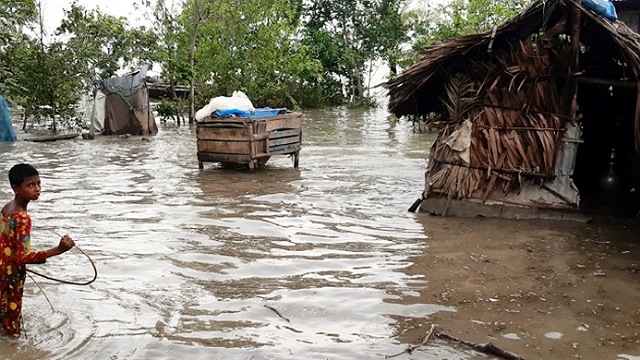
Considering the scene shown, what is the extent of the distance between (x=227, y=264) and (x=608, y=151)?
22.5ft

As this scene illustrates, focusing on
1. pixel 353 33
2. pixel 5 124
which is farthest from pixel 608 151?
pixel 353 33

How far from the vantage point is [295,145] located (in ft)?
38.3

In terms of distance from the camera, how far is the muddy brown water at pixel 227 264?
13.8ft

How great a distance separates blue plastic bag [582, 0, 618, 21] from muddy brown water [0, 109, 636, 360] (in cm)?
311

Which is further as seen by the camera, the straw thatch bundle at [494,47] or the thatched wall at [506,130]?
the thatched wall at [506,130]

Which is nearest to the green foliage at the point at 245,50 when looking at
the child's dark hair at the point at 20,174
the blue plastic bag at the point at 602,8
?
the blue plastic bag at the point at 602,8

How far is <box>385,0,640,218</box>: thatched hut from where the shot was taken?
729cm

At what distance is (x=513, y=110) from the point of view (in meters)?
7.57

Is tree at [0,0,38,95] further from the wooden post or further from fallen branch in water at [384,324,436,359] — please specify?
fallen branch in water at [384,324,436,359]

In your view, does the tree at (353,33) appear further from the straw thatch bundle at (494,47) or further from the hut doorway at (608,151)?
the straw thatch bundle at (494,47)

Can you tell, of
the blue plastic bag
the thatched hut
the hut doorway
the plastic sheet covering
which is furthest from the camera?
the plastic sheet covering

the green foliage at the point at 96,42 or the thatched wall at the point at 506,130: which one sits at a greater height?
the green foliage at the point at 96,42

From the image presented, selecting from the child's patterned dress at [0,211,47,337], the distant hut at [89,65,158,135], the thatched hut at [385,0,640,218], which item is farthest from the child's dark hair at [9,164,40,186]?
the distant hut at [89,65,158,135]

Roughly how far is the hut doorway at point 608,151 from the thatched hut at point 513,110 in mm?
602
